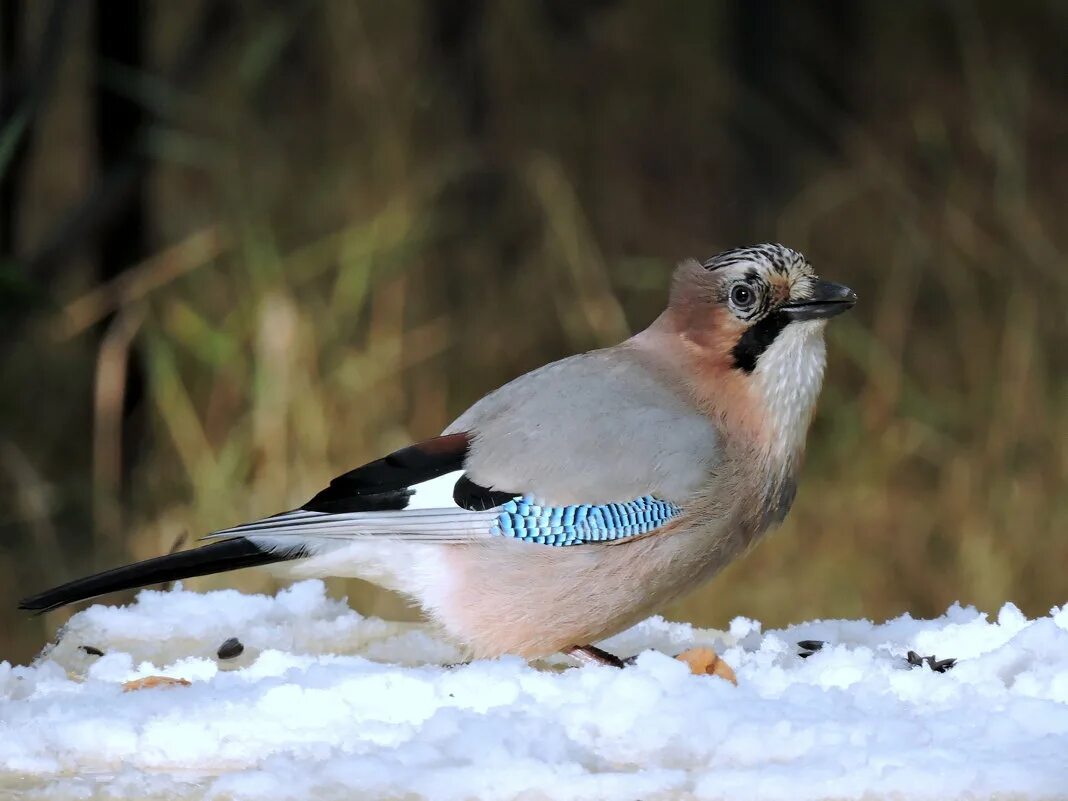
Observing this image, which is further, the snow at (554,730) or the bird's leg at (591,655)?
the bird's leg at (591,655)

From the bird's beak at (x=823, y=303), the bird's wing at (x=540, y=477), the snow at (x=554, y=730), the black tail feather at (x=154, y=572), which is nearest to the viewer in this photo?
the snow at (x=554, y=730)

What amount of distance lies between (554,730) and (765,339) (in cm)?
121

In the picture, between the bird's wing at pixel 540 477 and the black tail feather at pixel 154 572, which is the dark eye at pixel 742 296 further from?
the black tail feather at pixel 154 572

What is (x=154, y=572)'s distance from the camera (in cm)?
248

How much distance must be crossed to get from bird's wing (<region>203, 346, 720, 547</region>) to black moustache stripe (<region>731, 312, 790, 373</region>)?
126mm

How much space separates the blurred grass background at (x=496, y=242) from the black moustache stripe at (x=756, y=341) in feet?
5.38

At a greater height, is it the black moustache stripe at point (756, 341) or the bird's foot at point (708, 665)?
the black moustache stripe at point (756, 341)

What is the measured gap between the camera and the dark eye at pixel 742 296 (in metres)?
2.78

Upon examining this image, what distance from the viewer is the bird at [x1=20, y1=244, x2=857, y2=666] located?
8.29 ft

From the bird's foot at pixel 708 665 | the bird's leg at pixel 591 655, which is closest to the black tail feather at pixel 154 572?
the bird's leg at pixel 591 655

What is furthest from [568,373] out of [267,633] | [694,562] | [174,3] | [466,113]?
[174,3]

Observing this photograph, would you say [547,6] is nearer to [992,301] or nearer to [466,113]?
[466,113]

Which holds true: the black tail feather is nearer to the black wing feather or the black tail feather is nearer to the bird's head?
the black wing feather

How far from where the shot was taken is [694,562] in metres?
2.58
